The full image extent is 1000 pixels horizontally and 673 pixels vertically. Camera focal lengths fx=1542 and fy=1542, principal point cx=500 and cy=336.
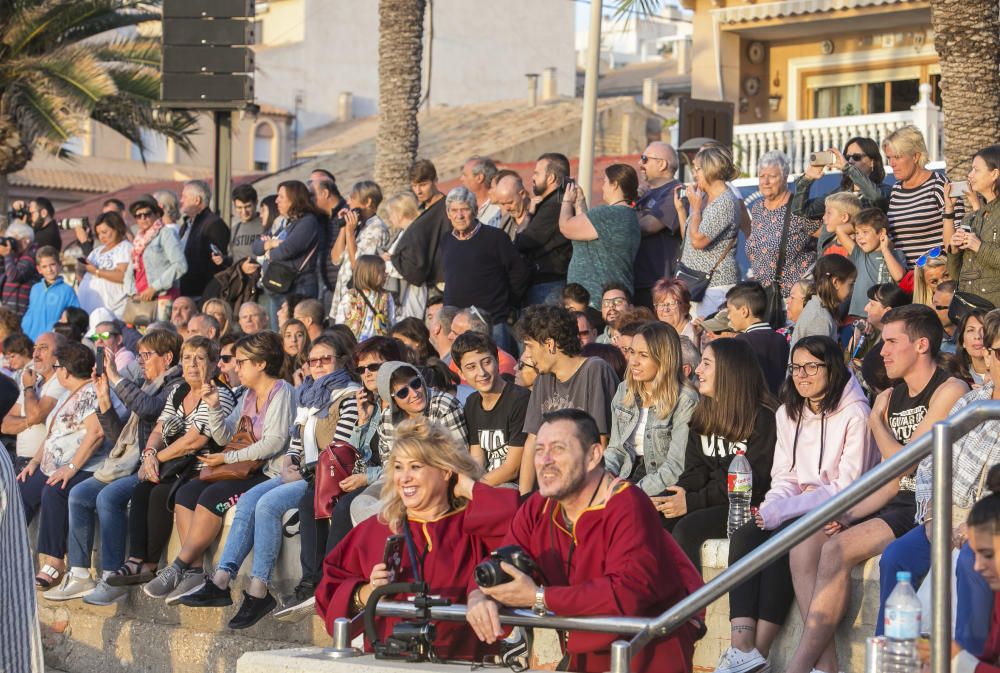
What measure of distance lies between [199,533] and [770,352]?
3.81 m

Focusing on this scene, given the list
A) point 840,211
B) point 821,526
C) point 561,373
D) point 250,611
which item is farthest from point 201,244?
point 821,526

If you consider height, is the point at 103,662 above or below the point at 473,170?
below

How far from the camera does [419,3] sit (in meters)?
19.8

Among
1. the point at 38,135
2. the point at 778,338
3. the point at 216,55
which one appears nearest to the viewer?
the point at 778,338

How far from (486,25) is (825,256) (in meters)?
46.4

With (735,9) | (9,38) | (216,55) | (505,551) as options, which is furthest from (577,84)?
(505,551)

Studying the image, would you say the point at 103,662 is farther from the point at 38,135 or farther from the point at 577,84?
the point at 577,84

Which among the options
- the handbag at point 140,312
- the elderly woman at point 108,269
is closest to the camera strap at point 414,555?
the handbag at point 140,312

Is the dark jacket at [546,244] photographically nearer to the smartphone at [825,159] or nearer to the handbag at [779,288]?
the handbag at [779,288]

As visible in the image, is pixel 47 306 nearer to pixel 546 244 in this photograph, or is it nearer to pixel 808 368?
pixel 546 244

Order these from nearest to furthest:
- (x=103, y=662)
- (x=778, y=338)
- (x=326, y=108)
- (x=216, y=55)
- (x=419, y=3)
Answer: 1. (x=778, y=338)
2. (x=103, y=662)
3. (x=216, y=55)
4. (x=419, y=3)
5. (x=326, y=108)

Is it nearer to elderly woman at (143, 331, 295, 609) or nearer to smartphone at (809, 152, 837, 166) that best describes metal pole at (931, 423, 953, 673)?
elderly woman at (143, 331, 295, 609)

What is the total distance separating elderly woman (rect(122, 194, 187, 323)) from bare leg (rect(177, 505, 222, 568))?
4.29 m

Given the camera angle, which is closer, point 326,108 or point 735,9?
point 735,9
